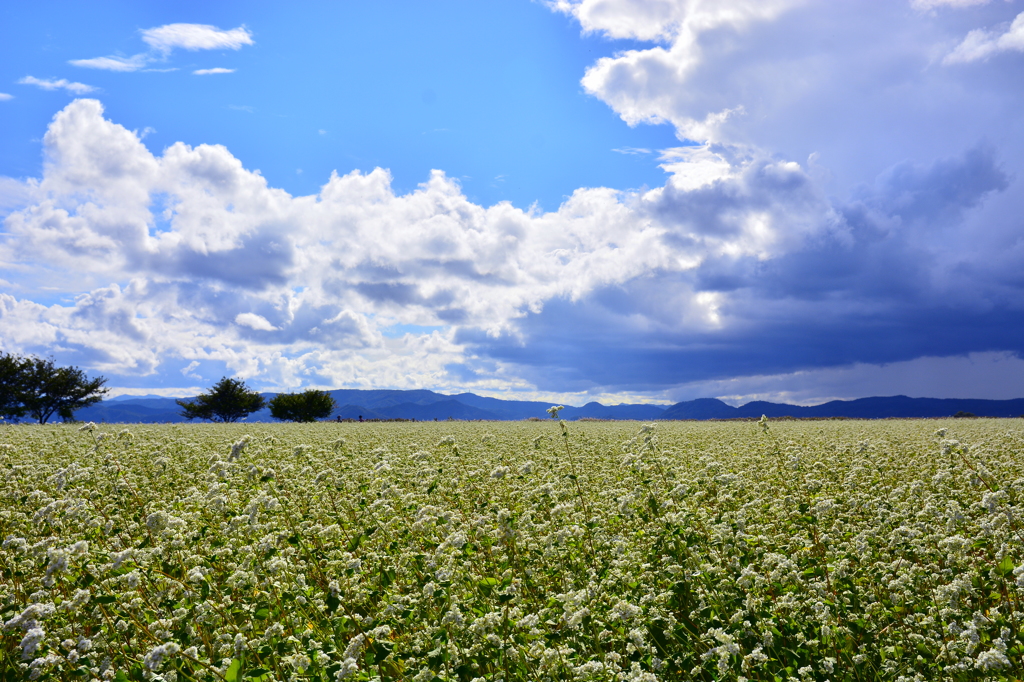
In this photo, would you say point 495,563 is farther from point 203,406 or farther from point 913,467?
point 203,406

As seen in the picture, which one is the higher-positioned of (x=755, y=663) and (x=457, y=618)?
(x=457, y=618)

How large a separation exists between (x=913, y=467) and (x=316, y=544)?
1405cm

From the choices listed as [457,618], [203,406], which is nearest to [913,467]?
[457,618]

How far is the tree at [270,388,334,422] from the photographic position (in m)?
88.4

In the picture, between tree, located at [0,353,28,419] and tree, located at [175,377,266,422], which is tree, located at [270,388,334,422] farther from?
tree, located at [0,353,28,419]

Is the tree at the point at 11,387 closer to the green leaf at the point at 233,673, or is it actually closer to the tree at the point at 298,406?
the tree at the point at 298,406

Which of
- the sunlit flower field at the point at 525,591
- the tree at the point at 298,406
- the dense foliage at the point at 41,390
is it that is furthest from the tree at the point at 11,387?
the sunlit flower field at the point at 525,591

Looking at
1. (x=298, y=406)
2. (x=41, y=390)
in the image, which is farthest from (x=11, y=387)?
(x=298, y=406)

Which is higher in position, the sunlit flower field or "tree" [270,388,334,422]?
the sunlit flower field

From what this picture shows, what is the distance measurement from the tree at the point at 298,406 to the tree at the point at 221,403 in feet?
16.1

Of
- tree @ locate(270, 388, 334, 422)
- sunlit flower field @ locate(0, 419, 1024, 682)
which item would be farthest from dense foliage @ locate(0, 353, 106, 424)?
sunlit flower field @ locate(0, 419, 1024, 682)

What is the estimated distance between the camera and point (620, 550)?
6199 millimetres

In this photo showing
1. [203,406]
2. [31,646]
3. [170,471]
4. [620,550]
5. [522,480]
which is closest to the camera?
[31,646]

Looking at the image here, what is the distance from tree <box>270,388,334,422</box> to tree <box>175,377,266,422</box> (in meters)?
4.90
